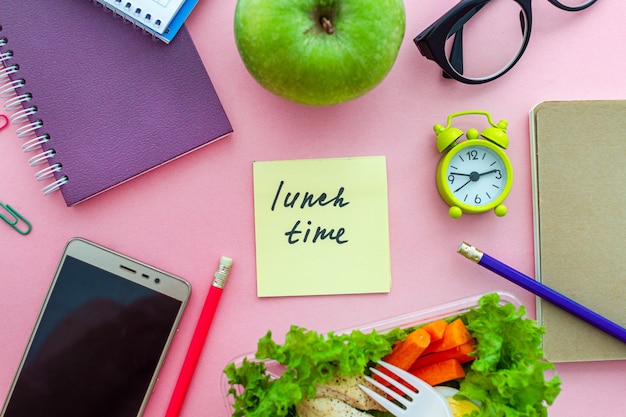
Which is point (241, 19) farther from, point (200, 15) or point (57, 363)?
point (57, 363)

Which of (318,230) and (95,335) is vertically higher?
(318,230)

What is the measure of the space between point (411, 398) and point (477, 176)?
257mm

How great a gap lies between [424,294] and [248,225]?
23cm

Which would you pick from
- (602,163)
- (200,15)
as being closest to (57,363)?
(200,15)

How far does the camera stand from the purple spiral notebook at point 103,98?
1.90 ft

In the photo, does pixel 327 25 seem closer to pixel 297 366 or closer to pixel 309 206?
pixel 309 206

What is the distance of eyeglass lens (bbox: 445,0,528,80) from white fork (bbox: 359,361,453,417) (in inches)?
13.8

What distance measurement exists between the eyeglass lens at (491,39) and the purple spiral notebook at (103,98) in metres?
0.30

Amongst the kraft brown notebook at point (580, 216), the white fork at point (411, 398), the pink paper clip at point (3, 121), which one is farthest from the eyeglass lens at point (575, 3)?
the pink paper clip at point (3, 121)

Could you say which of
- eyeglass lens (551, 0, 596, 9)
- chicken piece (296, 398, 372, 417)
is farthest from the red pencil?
eyeglass lens (551, 0, 596, 9)

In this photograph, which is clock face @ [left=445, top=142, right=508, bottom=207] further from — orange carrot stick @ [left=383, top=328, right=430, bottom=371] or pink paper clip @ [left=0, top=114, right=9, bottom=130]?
pink paper clip @ [left=0, top=114, right=9, bottom=130]

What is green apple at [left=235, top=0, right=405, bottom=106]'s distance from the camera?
46 centimetres

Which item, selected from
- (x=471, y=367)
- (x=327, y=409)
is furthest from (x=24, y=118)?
(x=471, y=367)

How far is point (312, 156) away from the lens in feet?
1.97
